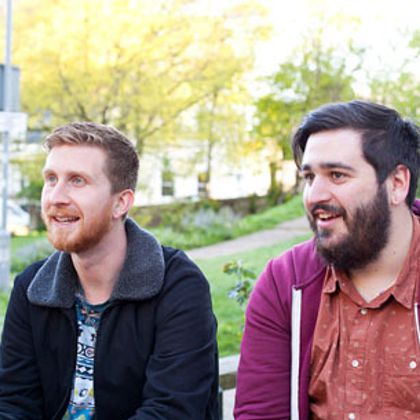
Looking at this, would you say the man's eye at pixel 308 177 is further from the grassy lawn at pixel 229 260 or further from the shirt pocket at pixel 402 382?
the grassy lawn at pixel 229 260

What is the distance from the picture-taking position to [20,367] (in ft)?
8.36

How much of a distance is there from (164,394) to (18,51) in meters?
15.7

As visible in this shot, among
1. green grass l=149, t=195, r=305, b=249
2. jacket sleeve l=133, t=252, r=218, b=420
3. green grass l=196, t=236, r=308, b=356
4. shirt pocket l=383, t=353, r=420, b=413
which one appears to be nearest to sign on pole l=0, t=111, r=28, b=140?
green grass l=196, t=236, r=308, b=356

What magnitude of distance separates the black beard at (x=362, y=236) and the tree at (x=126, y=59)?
14.6 metres

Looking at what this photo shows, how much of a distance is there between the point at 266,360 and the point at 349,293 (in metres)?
0.32

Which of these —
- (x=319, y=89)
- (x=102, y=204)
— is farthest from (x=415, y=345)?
(x=319, y=89)

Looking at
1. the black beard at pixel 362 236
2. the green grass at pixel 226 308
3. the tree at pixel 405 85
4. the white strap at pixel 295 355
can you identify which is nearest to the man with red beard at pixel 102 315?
the white strap at pixel 295 355

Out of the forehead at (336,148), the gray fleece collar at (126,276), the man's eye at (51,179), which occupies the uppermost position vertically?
the forehead at (336,148)

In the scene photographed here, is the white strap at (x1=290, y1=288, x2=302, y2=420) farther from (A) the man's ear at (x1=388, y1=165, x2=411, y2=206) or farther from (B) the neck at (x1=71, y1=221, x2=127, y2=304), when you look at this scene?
(B) the neck at (x1=71, y1=221, x2=127, y2=304)

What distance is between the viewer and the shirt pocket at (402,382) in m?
2.07

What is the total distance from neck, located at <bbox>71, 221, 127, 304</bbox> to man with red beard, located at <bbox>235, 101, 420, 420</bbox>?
53 cm

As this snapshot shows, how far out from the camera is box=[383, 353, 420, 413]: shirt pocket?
2.07 metres

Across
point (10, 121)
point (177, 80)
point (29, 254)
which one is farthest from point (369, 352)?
point (177, 80)

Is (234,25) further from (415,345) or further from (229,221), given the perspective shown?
(415,345)
